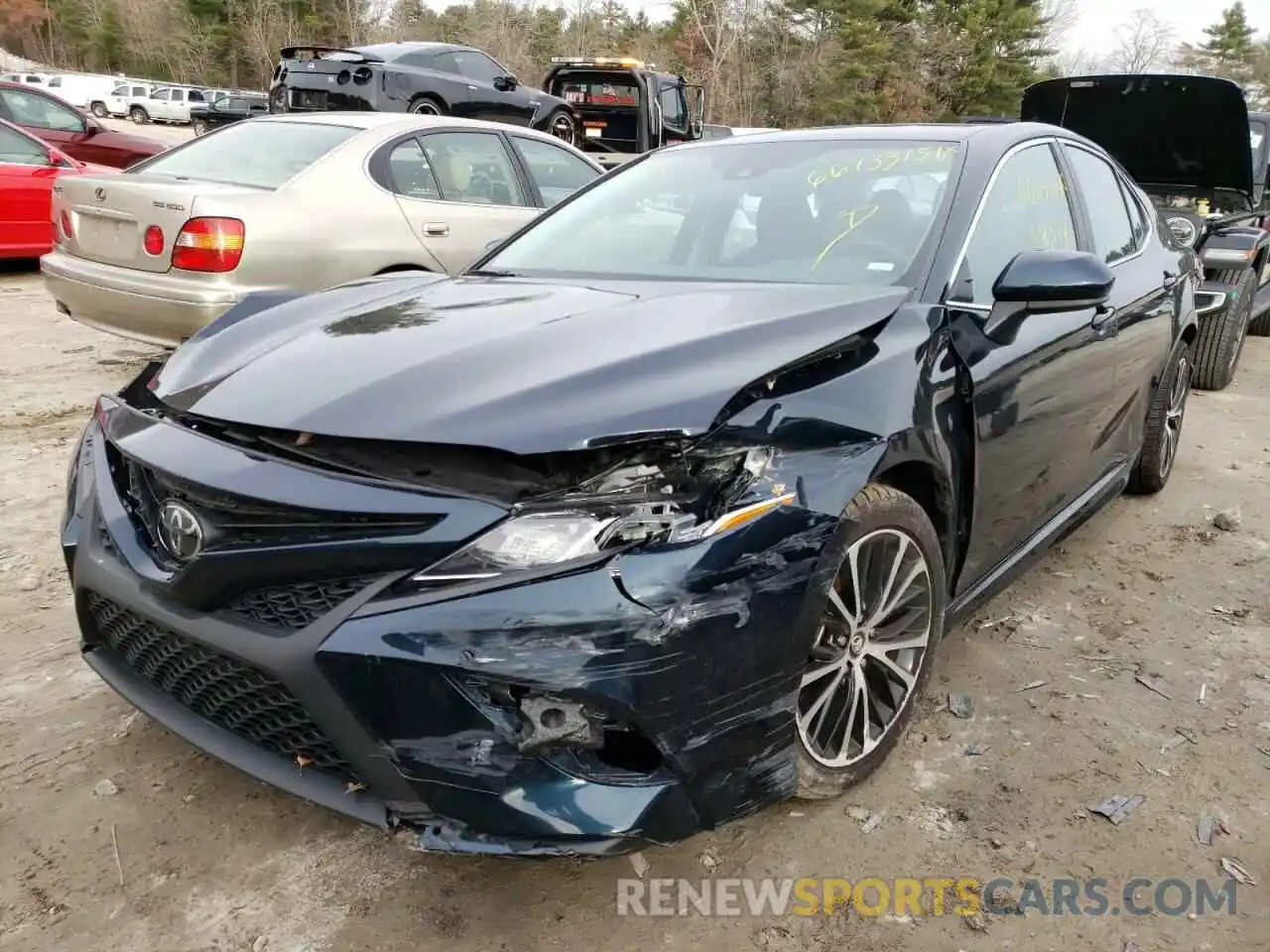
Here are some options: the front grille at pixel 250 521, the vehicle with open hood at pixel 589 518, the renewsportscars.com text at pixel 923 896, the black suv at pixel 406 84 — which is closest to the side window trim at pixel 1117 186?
the vehicle with open hood at pixel 589 518

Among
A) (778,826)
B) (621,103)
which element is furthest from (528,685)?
(621,103)

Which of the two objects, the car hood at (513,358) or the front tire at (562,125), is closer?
the car hood at (513,358)

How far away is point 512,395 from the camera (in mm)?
1795

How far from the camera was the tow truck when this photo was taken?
1581 centimetres

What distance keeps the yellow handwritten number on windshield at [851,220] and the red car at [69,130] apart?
9.75 metres

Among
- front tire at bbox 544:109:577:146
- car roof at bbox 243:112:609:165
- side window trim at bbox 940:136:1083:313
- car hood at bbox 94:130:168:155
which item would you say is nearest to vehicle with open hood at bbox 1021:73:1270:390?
side window trim at bbox 940:136:1083:313

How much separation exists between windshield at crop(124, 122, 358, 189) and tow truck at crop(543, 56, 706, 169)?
10503mm

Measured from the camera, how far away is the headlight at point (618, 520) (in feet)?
5.31

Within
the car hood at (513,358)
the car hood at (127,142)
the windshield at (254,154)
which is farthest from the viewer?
the car hood at (127,142)

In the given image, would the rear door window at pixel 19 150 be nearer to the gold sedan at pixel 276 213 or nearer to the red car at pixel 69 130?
A: the red car at pixel 69 130

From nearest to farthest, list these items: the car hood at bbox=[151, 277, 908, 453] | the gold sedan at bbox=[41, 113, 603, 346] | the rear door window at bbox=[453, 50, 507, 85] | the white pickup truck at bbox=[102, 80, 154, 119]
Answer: the car hood at bbox=[151, 277, 908, 453] < the gold sedan at bbox=[41, 113, 603, 346] < the rear door window at bbox=[453, 50, 507, 85] < the white pickup truck at bbox=[102, 80, 154, 119]

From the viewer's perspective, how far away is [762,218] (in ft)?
9.35

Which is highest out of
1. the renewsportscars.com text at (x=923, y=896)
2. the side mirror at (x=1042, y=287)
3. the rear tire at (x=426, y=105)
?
the rear tire at (x=426, y=105)

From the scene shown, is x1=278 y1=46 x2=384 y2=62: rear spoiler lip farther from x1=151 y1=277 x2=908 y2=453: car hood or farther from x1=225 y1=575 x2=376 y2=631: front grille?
x1=225 y1=575 x2=376 y2=631: front grille
